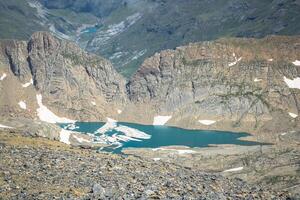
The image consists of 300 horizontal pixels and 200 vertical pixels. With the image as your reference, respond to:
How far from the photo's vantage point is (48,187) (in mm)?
74125

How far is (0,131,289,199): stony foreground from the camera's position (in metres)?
71.8

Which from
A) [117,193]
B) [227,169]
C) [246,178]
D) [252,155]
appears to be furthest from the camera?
[252,155]

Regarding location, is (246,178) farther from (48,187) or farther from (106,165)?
(48,187)

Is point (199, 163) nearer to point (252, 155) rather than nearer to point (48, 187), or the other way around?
point (252, 155)

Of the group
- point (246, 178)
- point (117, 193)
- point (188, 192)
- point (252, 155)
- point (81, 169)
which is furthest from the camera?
point (252, 155)

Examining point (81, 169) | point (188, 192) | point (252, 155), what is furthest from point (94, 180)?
point (252, 155)

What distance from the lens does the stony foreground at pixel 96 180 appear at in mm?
71750

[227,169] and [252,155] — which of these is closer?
[227,169]

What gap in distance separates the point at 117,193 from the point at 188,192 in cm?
994

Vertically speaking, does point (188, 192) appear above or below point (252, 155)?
below

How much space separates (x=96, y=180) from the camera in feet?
258

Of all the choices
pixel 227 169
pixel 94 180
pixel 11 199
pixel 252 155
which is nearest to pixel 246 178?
pixel 227 169

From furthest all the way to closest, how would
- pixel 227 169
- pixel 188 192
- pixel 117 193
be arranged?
1. pixel 227 169
2. pixel 188 192
3. pixel 117 193

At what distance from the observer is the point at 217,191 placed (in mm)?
81500
